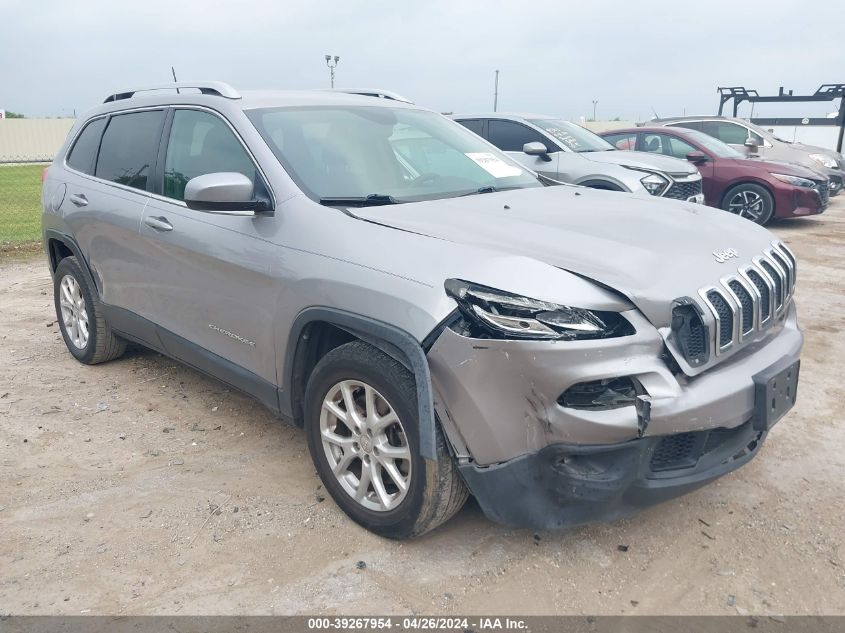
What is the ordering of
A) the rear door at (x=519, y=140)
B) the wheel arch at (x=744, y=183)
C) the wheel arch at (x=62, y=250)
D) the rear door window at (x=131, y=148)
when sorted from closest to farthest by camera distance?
the rear door window at (x=131, y=148), the wheel arch at (x=62, y=250), the rear door at (x=519, y=140), the wheel arch at (x=744, y=183)

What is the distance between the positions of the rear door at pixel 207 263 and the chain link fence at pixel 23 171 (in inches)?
211

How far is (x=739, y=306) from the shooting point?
2648mm

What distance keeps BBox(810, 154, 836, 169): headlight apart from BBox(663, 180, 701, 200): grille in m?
5.99

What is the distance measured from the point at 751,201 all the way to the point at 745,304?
30.6ft

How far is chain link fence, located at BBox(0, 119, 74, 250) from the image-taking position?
1137 cm

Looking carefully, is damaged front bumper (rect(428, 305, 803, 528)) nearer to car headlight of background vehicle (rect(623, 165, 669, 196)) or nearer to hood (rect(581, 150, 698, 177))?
car headlight of background vehicle (rect(623, 165, 669, 196))

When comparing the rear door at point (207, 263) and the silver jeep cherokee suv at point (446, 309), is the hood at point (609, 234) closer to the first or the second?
the silver jeep cherokee suv at point (446, 309)

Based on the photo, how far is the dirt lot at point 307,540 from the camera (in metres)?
2.59

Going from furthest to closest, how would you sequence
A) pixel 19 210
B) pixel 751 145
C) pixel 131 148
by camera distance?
1. pixel 19 210
2. pixel 751 145
3. pixel 131 148

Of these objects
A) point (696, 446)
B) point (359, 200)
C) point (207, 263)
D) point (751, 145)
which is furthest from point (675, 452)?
point (751, 145)

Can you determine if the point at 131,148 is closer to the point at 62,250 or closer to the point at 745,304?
the point at 62,250

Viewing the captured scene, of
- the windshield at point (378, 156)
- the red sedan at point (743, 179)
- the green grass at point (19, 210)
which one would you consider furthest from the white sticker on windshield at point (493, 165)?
the green grass at point (19, 210)

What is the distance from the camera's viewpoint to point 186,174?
3.80 m

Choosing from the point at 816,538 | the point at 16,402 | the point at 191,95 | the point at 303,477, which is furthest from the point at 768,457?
the point at 16,402
